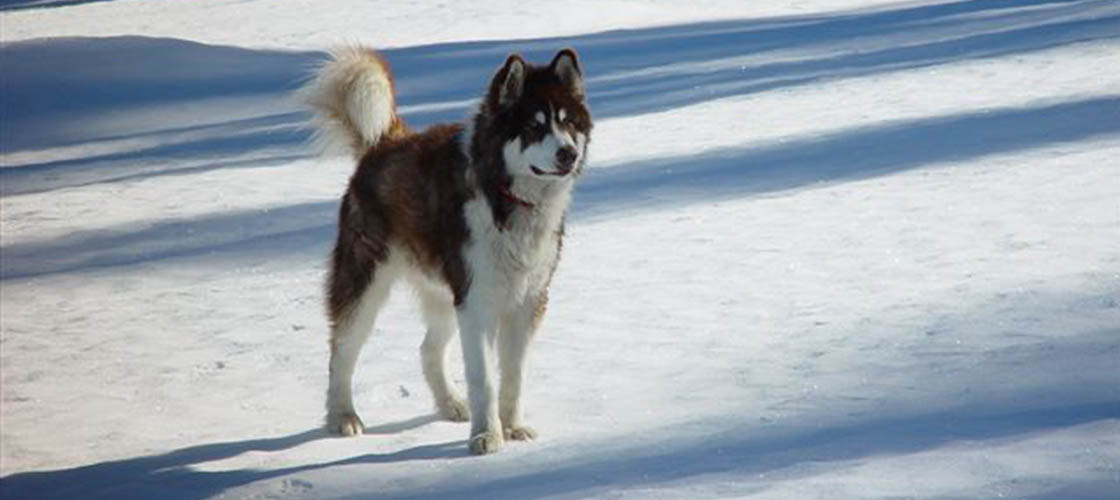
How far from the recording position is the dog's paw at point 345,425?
6.50 meters

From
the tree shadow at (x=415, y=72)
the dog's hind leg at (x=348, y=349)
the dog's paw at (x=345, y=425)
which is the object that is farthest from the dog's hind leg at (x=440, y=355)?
the tree shadow at (x=415, y=72)

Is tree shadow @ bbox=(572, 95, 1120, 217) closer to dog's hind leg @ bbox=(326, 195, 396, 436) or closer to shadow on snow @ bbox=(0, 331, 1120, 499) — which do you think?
dog's hind leg @ bbox=(326, 195, 396, 436)

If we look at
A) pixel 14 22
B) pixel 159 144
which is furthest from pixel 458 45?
pixel 14 22

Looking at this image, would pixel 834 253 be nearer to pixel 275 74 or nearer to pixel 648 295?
pixel 648 295

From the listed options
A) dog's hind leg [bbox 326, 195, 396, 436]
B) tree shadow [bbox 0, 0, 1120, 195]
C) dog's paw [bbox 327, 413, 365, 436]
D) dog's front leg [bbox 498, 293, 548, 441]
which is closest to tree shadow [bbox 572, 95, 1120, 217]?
tree shadow [bbox 0, 0, 1120, 195]

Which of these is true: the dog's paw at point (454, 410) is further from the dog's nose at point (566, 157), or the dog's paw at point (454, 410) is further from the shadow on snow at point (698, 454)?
the dog's nose at point (566, 157)

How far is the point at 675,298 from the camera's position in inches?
339

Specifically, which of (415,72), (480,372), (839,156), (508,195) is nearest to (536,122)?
(508,195)

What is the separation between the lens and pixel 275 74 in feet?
71.2

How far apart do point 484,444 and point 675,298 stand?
2701 mm

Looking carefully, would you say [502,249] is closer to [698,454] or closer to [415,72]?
[698,454]

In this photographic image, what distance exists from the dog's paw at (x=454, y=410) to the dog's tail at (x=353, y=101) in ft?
3.29

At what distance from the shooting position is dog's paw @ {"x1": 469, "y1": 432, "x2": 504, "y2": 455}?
19.9 ft

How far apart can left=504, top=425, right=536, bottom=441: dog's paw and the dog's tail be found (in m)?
1.24
